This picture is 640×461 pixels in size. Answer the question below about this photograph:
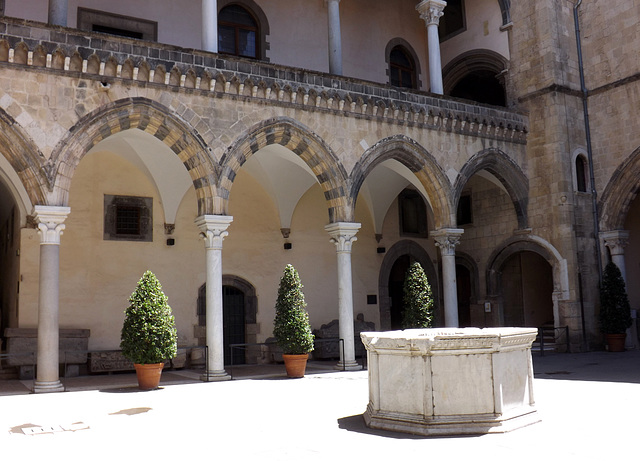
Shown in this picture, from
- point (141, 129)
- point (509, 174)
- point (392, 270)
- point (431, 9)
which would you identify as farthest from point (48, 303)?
point (509, 174)

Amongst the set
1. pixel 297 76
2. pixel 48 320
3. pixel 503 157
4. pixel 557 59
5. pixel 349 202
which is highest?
pixel 557 59

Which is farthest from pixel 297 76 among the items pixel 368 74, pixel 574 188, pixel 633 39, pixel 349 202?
pixel 633 39

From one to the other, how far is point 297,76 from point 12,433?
26.4 ft

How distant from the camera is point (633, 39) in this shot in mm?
14766

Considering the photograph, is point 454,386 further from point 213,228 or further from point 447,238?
point 447,238

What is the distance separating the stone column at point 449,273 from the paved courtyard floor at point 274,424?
3.39 metres

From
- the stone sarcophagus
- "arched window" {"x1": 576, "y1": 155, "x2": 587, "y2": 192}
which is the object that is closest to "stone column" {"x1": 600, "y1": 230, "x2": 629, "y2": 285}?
"arched window" {"x1": 576, "y1": 155, "x2": 587, "y2": 192}

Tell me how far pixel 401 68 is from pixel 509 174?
4.33 metres

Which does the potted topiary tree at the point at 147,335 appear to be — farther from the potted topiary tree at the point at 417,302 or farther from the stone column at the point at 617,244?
the stone column at the point at 617,244

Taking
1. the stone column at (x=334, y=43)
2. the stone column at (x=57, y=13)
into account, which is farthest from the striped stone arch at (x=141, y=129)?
the stone column at (x=334, y=43)

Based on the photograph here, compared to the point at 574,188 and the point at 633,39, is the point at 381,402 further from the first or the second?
the point at 633,39

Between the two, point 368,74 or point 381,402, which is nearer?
point 381,402

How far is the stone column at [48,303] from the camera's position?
9.51 m

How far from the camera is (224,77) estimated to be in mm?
11258
